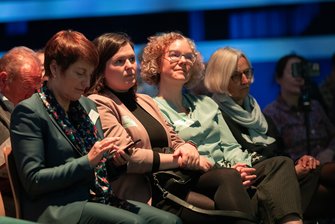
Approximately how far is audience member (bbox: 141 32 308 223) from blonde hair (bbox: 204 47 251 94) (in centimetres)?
24

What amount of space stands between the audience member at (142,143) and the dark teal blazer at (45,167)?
0.49 m

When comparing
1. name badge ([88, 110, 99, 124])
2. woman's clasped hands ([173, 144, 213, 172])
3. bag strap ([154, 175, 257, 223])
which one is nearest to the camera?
name badge ([88, 110, 99, 124])

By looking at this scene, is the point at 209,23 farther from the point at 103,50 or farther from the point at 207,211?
the point at 207,211

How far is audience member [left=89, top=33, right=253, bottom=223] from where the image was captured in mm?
4613

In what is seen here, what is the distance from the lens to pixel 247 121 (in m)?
5.64

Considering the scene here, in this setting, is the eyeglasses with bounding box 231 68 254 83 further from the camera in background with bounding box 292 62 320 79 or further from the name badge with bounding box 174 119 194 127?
the camera in background with bounding box 292 62 320 79

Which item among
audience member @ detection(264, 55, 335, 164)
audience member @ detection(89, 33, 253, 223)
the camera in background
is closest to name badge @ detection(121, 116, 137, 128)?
audience member @ detection(89, 33, 253, 223)

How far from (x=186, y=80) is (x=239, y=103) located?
23.2 inches

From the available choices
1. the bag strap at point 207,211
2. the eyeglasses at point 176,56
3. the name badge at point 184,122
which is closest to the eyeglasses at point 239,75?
the eyeglasses at point 176,56

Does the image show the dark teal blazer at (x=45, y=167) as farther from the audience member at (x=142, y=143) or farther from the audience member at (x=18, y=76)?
the audience member at (x=18, y=76)

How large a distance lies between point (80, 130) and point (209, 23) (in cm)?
458

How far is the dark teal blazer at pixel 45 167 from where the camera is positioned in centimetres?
396

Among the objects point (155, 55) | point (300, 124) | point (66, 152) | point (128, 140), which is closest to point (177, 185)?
point (128, 140)

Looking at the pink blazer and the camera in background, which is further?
the camera in background
